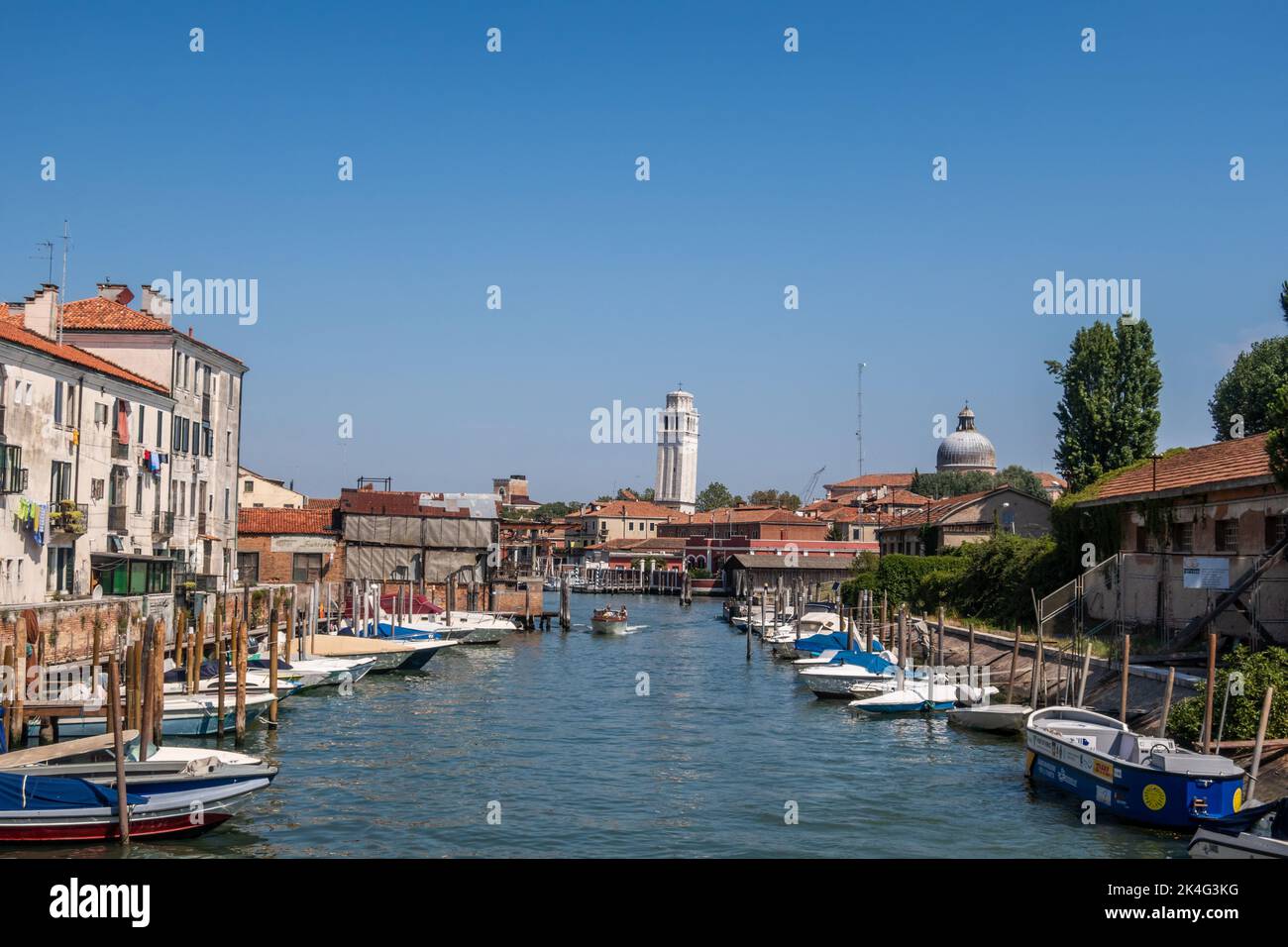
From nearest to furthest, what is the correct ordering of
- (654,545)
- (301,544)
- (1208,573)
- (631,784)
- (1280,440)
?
(631,784) < (1280,440) < (1208,573) < (301,544) < (654,545)

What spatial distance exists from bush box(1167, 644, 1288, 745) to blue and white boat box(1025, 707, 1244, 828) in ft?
3.90

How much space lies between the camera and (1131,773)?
19375 mm

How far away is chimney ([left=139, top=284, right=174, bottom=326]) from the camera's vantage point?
163 feet

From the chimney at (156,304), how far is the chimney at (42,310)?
23.3 feet

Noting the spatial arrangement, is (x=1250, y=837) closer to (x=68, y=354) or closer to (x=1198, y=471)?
(x=1198, y=471)

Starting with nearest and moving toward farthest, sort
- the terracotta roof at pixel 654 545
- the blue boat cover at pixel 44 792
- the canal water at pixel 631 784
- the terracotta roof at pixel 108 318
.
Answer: the blue boat cover at pixel 44 792
the canal water at pixel 631 784
the terracotta roof at pixel 108 318
the terracotta roof at pixel 654 545

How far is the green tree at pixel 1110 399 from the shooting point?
6334cm

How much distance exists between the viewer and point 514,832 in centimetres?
1964

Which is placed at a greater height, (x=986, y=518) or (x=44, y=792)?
(x=986, y=518)

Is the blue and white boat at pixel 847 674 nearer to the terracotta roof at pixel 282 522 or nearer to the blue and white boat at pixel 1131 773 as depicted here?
the blue and white boat at pixel 1131 773

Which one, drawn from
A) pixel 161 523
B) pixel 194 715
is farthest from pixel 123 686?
pixel 161 523

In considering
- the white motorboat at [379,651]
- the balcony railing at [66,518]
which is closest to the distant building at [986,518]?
the white motorboat at [379,651]

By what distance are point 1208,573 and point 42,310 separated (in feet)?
128
